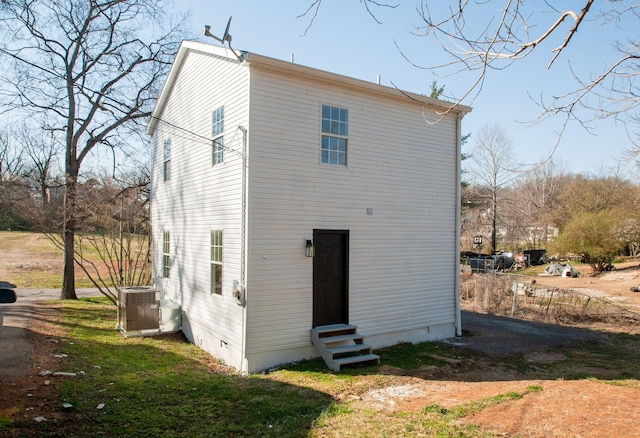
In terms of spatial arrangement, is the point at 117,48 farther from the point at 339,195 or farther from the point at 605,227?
the point at 605,227

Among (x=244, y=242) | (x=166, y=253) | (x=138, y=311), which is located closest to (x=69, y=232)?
(x=166, y=253)

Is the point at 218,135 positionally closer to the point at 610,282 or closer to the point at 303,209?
the point at 303,209

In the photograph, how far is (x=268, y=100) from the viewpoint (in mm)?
7953

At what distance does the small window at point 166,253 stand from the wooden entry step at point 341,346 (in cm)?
587

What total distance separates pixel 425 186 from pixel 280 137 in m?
4.11

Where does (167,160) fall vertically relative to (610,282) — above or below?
above

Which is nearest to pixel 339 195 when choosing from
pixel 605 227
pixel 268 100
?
pixel 268 100

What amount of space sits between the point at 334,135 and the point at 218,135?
8.33 ft

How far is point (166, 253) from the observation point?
1231cm

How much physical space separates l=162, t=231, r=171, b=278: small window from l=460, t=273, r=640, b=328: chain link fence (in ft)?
36.0

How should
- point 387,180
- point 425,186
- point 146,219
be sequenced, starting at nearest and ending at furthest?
point 387,180, point 425,186, point 146,219

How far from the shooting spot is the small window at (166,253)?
12.2 m

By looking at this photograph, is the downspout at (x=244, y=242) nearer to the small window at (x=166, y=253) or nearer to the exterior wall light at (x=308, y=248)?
the exterior wall light at (x=308, y=248)

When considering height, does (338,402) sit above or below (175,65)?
below
